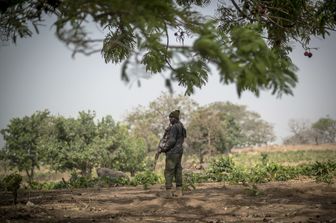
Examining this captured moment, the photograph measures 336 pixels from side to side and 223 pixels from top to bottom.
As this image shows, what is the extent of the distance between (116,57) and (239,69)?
11.5 feet

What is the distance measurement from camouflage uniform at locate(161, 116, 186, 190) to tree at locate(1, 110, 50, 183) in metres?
34.3

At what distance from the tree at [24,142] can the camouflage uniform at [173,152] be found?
34.3 m

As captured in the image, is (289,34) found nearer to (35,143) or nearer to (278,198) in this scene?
(278,198)

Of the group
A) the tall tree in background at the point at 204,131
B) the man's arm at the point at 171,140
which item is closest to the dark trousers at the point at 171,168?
the man's arm at the point at 171,140

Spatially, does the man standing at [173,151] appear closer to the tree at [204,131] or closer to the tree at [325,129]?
the tree at [204,131]

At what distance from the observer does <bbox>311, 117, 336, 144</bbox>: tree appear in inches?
3705

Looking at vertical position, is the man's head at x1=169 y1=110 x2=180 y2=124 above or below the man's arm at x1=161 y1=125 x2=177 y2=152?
above

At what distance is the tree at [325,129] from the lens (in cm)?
9411

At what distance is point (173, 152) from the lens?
9.06 m

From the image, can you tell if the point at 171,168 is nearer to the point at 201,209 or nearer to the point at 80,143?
the point at 201,209

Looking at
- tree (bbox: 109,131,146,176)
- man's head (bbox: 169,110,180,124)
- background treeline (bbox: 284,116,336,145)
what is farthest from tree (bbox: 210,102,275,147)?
man's head (bbox: 169,110,180,124)

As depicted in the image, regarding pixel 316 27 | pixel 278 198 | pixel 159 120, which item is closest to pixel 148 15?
pixel 316 27

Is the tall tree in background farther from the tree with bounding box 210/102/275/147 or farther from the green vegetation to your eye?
the tree with bounding box 210/102/275/147

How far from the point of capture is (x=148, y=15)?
3.75 m
